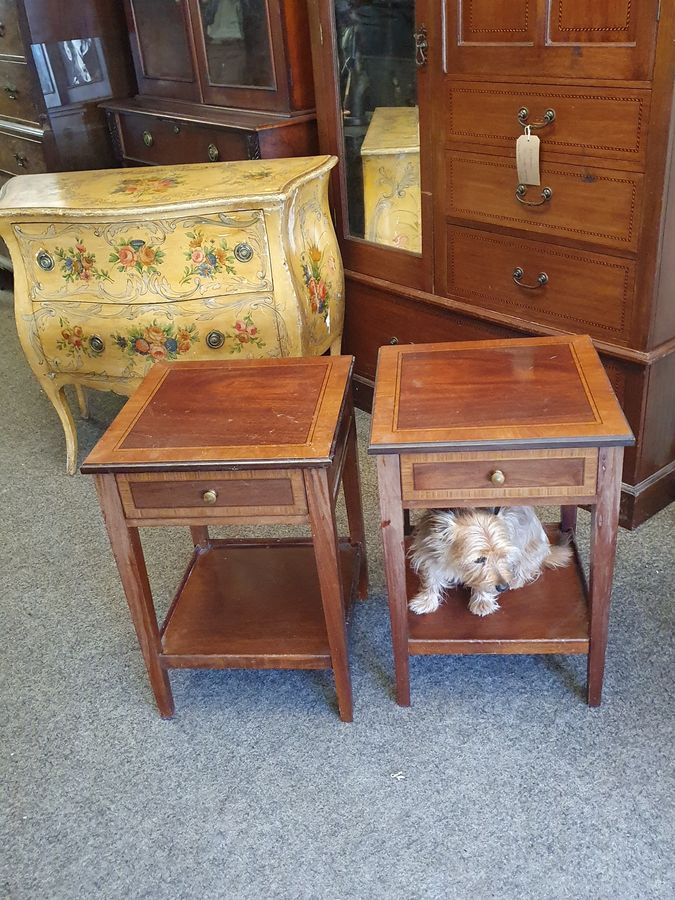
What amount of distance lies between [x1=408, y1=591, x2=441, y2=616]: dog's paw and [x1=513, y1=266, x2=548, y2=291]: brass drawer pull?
0.88m

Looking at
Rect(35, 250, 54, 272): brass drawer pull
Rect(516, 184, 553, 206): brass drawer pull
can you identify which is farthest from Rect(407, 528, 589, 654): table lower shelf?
Rect(35, 250, 54, 272): brass drawer pull

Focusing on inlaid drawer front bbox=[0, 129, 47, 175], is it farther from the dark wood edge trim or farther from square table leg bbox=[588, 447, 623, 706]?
square table leg bbox=[588, 447, 623, 706]

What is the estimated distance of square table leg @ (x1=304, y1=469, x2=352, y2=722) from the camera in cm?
144

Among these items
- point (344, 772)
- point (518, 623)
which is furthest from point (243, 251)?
point (344, 772)

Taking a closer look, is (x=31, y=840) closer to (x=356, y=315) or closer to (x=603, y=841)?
(x=603, y=841)

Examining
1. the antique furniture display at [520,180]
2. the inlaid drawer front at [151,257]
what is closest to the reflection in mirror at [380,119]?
the antique furniture display at [520,180]

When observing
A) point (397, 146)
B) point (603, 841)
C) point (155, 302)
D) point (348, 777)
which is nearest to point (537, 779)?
point (603, 841)

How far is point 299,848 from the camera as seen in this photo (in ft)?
4.76

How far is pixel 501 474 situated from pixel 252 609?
0.66 meters

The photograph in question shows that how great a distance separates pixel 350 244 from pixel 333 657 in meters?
1.47

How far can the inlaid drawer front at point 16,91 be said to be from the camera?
3.12 metres

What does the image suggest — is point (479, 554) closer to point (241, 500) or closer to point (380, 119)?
point (241, 500)

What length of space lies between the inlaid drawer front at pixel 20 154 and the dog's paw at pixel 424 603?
7.85 ft

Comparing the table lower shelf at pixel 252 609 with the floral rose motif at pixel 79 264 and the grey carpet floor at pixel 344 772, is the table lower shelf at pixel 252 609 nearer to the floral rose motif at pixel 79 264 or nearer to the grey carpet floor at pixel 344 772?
the grey carpet floor at pixel 344 772
